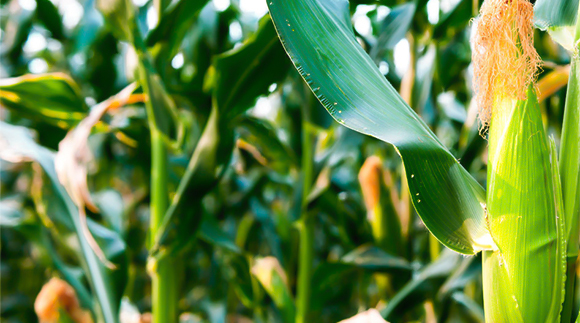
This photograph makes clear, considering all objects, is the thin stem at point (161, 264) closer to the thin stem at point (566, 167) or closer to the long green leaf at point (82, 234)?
the long green leaf at point (82, 234)

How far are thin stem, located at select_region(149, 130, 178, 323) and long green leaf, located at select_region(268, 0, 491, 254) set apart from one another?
1.50 ft

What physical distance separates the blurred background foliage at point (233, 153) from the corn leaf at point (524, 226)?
1.27 ft

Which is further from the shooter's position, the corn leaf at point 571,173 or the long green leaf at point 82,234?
the long green leaf at point 82,234

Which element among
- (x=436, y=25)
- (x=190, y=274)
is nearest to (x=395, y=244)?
(x=436, y=25)

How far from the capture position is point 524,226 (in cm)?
37

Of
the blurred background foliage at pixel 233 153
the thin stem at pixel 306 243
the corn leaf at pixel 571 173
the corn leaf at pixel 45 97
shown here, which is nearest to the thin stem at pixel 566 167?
the corn leaf at pixel 571 173

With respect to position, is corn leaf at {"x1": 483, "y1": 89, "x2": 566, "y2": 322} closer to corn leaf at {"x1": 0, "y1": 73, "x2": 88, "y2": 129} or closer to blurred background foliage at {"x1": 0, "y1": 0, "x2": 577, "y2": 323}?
blurred background foliage at {"x1": 0, "y1": 0, "x2": 577, "y2": 323}

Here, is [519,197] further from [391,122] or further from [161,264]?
[161,264]

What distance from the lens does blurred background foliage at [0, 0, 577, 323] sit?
2.47 feet

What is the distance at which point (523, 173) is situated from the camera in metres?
0.37

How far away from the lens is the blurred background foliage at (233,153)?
2.47 feet

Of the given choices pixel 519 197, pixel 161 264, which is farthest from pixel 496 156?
pixel 161 264

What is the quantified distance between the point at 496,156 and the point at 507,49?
4.0 inches

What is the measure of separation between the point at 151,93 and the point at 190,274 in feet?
3.53
